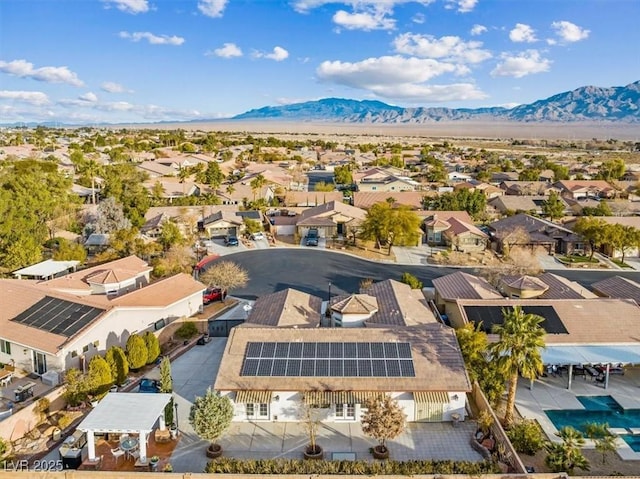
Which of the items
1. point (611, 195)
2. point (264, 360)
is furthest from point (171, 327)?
point (611, 195)

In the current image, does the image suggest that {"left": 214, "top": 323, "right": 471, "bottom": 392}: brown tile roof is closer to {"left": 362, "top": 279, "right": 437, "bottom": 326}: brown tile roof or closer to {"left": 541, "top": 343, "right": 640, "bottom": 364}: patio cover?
{"left": 362, "top": 279, "right": 437, "bottom": 326}: brown tile roof

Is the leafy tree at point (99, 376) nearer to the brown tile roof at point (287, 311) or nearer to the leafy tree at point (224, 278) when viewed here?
the brown tile roof at point (287, 311)

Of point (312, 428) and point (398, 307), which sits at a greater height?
point (398, 307)

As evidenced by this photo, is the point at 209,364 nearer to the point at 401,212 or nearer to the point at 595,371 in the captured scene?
the point at 595,371

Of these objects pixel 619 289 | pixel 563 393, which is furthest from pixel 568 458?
pixel 619 289

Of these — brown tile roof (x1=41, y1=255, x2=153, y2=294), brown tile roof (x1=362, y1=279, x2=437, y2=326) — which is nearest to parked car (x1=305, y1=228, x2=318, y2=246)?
brown tile roof (x1=41, y1=255, x2=153, y2=294)

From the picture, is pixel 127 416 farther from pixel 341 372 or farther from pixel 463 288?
pixel 463 288
